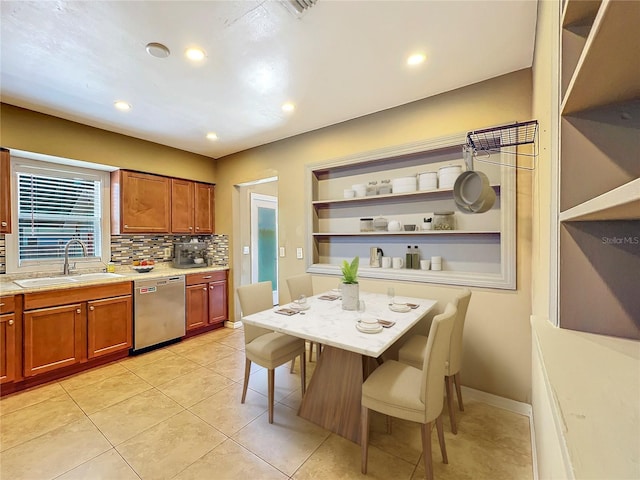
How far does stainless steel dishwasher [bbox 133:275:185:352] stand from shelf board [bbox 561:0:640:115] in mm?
4031

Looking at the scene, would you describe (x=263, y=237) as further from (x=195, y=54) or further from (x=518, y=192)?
(x=518, y=192)

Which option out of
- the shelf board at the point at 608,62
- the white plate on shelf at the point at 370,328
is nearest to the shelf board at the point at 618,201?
the shelf board at the point at 608,62

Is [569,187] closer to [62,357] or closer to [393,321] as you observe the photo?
[393,321]

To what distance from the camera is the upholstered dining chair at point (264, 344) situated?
2178 mm

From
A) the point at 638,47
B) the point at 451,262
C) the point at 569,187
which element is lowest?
the point at 451,262

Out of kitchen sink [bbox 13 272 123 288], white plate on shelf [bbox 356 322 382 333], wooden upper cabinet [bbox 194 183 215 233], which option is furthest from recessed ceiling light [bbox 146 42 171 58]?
wooden upper cabinet [bbox 194 183 215 233]

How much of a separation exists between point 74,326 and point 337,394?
2824 millimetres

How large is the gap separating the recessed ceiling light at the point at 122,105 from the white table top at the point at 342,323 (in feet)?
8.05

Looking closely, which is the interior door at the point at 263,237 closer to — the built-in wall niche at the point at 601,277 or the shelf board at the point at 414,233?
the shelf board at the point at 414,233

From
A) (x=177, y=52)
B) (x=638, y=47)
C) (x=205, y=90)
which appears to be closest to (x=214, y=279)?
(x=205, y=90)

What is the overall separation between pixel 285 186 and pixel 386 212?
144cm

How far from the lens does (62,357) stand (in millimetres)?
2826

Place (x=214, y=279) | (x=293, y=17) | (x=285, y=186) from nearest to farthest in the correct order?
(x=293, y=17) → (x=285, y=186) → (x=214, y=279)

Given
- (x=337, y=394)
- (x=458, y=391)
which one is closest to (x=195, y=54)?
(x=337, y=394)
